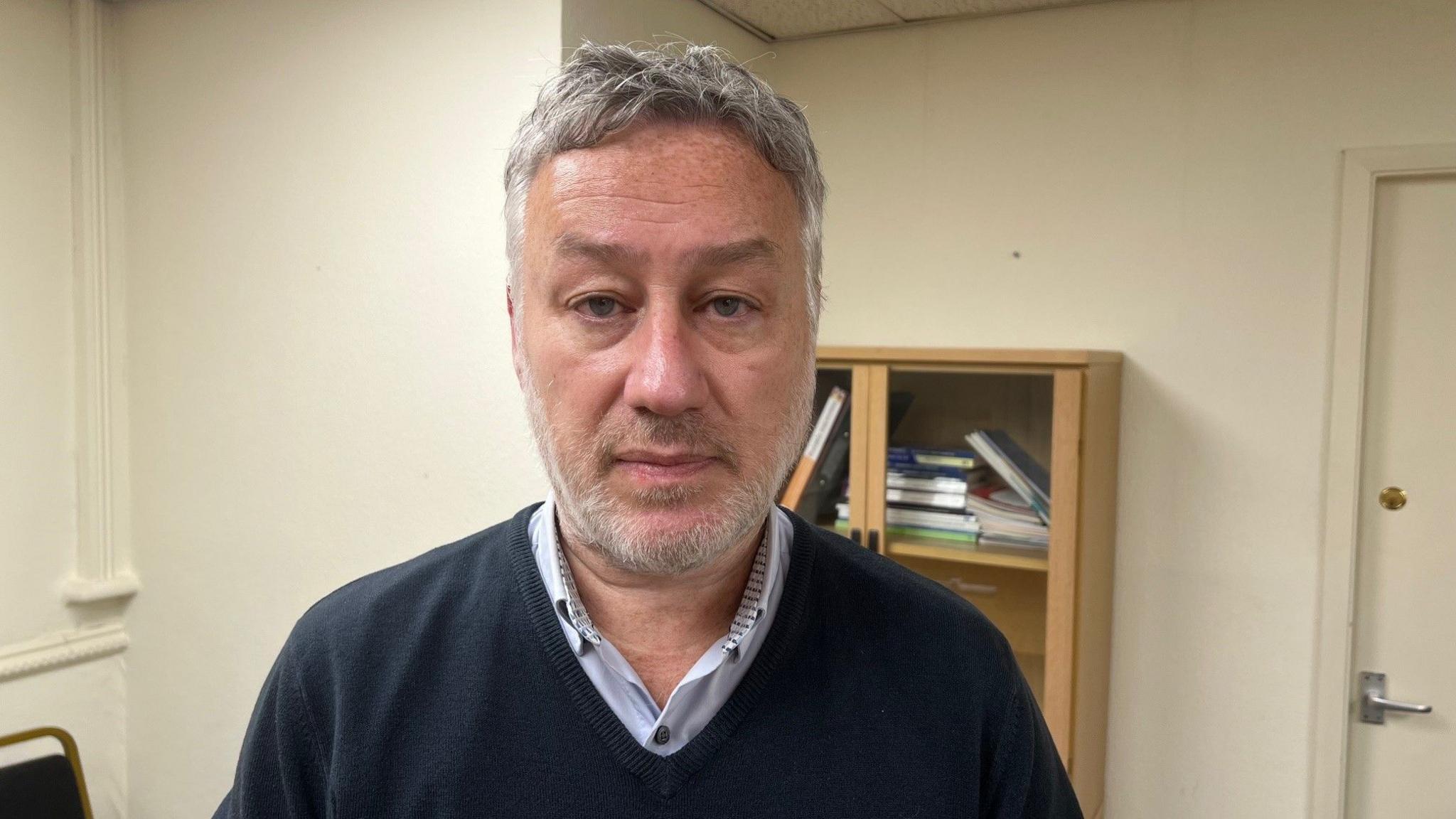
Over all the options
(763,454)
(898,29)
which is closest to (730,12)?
(898,29)

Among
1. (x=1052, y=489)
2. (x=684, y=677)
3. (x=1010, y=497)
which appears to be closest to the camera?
(x=684, y=677)

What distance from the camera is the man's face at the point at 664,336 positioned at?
37.5 inches

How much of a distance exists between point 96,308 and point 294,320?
2.03 ft

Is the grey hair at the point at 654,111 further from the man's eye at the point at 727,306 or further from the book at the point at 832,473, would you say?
the book at the point at 832,473

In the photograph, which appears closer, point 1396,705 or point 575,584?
point 575,584

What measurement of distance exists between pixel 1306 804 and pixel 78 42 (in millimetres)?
3409

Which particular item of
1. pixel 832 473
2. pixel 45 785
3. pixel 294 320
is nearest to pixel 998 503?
pixel 832 473

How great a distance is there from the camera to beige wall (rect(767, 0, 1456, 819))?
7.29 feet

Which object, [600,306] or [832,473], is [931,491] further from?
[600,306]

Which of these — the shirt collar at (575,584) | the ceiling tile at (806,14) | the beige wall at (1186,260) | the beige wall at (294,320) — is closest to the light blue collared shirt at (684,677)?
the shirt collar at (575,584)

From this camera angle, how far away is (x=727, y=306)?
985 mm

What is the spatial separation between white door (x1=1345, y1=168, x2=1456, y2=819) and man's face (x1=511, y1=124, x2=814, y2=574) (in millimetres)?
1805

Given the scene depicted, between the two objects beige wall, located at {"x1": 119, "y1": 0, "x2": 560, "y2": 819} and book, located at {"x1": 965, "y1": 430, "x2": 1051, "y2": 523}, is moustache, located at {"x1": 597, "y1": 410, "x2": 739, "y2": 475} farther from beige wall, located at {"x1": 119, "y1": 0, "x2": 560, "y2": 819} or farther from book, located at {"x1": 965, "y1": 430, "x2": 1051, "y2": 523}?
book, located at {"x1": 965, "y1": 430, "x2": 1051, "y2": 523}

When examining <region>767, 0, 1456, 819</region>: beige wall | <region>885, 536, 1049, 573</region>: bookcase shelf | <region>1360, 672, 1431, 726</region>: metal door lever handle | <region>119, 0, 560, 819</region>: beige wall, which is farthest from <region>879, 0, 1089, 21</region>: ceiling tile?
<region>1360, 672, 1431, 726</region>: metal door lever handle
